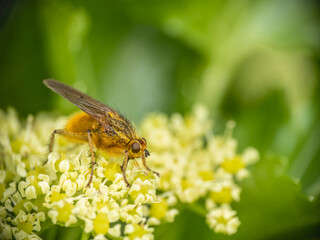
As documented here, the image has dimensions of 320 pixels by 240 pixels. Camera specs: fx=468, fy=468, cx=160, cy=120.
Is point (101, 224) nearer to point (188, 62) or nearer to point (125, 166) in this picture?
point (125, 166)

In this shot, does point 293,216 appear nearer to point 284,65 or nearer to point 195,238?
point 195,238

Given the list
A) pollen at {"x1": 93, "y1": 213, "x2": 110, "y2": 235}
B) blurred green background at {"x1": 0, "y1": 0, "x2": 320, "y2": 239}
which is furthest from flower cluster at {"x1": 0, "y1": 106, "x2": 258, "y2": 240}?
blurred green background at {"x1": 0, "y1": 0, "x2": 320, "y2": 239}

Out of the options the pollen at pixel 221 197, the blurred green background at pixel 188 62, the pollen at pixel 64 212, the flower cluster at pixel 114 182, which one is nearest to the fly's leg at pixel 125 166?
the flower cluster at pixel 114 182

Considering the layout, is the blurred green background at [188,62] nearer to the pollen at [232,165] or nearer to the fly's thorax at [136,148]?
the pollen at [232,165]

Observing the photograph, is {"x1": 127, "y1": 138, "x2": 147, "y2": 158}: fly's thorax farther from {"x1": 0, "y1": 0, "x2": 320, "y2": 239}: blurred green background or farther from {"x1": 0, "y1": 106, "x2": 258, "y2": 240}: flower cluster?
{"x1": 0, "y1": 0, "x2": 320, "y2": 239}: blurred green background

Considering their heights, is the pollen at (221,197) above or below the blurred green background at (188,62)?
below

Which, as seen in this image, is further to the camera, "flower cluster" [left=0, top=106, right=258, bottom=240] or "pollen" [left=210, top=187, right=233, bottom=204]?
"pollen" [left=210, top=187, right=233, bottom=204]
